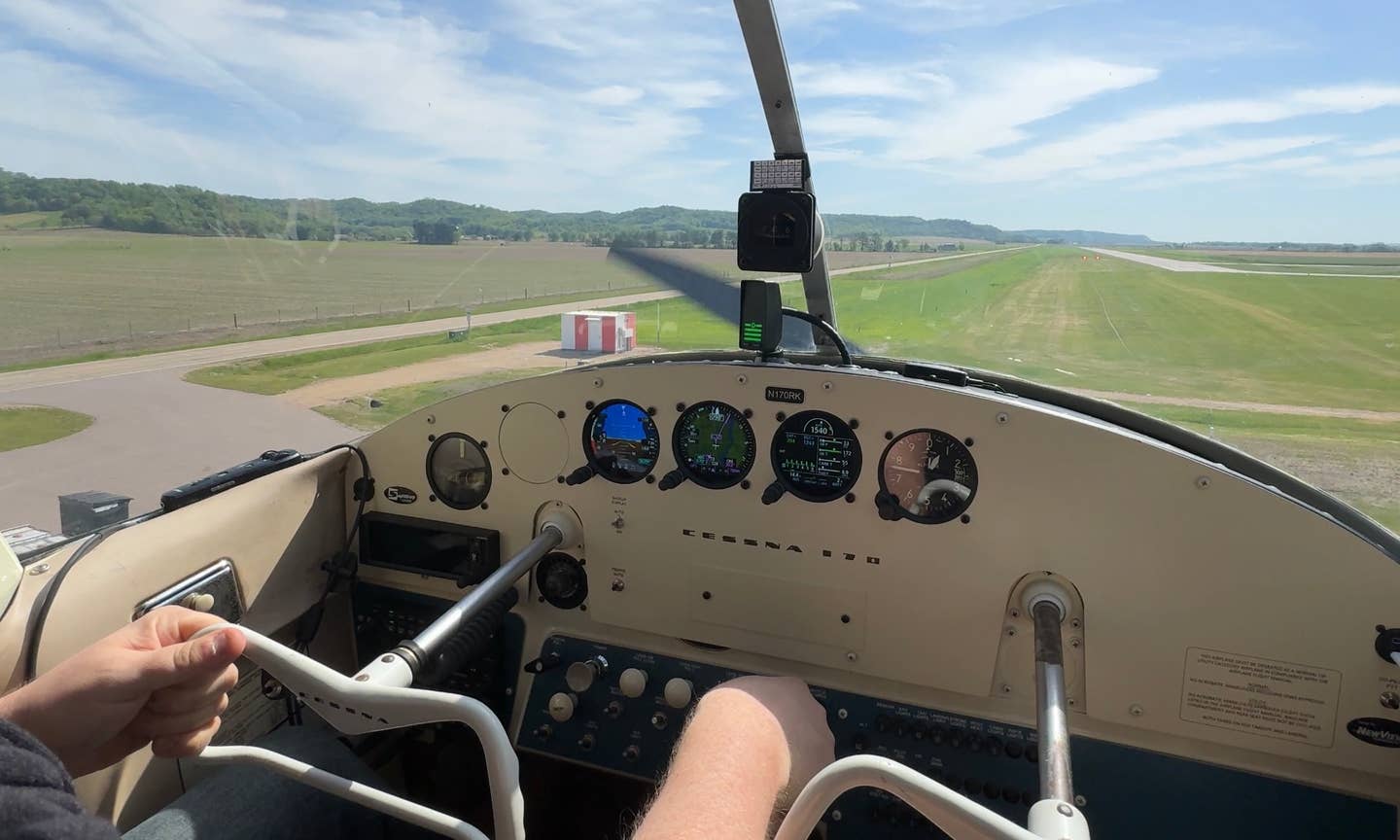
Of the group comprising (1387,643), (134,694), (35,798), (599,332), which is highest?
(599,332)

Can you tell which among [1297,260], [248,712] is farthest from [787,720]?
[1297,260]

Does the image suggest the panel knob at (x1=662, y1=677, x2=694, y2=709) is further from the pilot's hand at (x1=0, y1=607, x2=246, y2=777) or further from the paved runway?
the paved runway

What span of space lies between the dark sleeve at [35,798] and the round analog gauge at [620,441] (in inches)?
65.0

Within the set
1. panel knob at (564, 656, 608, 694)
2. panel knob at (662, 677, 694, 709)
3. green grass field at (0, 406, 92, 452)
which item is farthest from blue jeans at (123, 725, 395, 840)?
green grass field at (0, 406, 92, 452)

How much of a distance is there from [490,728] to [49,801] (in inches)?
24.4

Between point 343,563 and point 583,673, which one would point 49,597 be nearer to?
point 343,563

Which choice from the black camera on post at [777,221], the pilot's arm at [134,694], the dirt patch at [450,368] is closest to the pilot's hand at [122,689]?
the pilot's arm at [134,694]

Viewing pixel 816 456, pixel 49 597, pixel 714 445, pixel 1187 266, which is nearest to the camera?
pixel 49 597

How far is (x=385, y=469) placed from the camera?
2557mm

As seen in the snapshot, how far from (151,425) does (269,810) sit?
105cm

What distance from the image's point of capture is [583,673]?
235 cm

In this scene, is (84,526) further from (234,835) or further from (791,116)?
(791,116)

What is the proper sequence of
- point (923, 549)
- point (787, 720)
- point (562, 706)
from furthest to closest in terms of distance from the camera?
point (562, 706), point (923, 549), point (787, 720)

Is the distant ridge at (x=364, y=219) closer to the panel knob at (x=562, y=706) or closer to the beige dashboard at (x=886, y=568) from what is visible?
the beige dashboard at (x=886, y=568)
